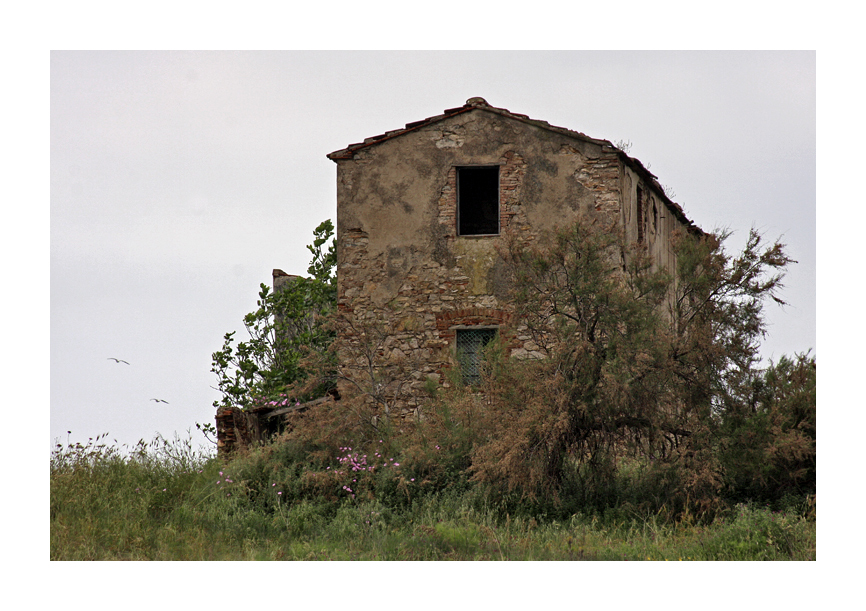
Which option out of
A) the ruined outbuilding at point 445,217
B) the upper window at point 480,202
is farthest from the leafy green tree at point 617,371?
the upper window at point 480,202

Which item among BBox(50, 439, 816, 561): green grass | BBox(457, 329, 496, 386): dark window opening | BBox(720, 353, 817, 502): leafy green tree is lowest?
BBox(50, 439, 816, 561): green grass

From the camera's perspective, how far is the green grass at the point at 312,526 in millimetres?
9109

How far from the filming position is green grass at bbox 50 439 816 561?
359 inches

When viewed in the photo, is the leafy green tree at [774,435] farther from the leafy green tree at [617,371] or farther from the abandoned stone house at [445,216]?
the abandoned stone house at [445,216]

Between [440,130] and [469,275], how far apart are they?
7.84 ft

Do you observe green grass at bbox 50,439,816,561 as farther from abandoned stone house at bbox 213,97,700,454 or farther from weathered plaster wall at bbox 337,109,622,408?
weathered plaster wall at bbox 337,109,622,408

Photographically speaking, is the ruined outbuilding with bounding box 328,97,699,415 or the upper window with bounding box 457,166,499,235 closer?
the ruined outbuilding with bounding box 328,97,699,415

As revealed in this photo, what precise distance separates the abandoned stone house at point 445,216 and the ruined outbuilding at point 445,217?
16 mm

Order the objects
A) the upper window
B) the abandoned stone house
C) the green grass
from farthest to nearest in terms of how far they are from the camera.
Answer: the upper window < the abandoned stone house < the green grass

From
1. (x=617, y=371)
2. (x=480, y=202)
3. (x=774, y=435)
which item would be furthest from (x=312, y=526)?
(x=480, y=202)

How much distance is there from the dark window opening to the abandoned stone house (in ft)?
0.06

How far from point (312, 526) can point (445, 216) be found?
561cm

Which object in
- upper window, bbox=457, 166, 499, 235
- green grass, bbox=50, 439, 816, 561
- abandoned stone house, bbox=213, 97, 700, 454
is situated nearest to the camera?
green grass, bbox=50, 439, 816, 561

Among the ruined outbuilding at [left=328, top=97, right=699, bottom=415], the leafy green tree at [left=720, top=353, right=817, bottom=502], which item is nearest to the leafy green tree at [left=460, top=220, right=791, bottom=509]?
the leafy green tree at [left=720, top=353, right=817, bottom=502]
